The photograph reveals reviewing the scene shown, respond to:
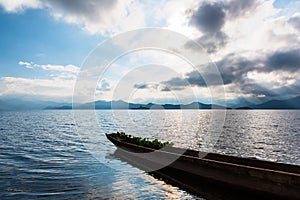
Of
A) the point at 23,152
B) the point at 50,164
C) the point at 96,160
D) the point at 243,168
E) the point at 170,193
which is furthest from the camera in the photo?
the point at 23,152

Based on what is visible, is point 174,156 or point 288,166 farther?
point 174,156

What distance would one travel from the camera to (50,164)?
2141cm

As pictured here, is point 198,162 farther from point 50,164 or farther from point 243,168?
point 50,164

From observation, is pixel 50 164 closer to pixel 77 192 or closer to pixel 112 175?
pixel 112 175

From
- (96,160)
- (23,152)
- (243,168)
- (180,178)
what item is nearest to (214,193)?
(243,168)

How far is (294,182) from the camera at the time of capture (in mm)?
11328

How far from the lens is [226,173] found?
1448 centimetres

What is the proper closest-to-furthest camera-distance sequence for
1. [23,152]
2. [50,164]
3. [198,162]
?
[198,162] → [50,164] → [23,152]

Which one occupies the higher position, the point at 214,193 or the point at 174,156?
the point at 174,156

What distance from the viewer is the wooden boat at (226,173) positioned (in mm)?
11922

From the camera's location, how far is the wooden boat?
11.9 metres

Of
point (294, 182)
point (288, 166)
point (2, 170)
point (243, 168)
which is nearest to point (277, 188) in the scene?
point (294, 182)

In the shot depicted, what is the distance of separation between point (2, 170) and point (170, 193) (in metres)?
13.8

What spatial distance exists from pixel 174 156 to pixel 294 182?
28.3 feet
